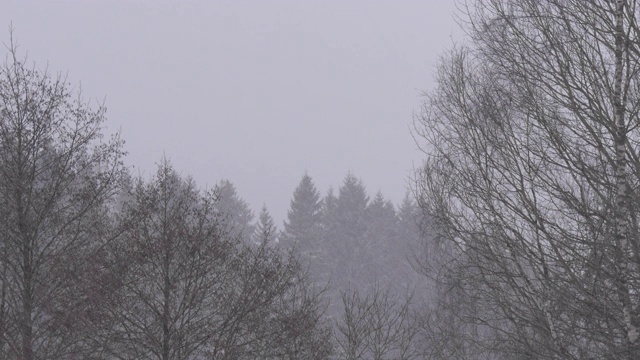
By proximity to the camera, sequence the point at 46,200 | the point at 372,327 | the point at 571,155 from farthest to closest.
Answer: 1. the point at 372,327
2. the point at 46,200
3. the point at 571,155

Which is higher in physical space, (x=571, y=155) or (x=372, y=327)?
(x=372, y=327)

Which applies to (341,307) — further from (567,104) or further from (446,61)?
(567,104)

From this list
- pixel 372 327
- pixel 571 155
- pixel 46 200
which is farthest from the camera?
pixel 372 327

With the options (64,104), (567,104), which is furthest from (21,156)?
(567,104)

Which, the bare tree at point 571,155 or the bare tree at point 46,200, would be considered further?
the bare tree at point 46,200

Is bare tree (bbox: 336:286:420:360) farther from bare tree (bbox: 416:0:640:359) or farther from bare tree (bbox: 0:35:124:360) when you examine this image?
bare tree (bbox: 0:35:124:360)

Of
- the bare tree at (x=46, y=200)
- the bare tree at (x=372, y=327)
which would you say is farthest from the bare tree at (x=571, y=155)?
the bare tree at (x=46, y=200)

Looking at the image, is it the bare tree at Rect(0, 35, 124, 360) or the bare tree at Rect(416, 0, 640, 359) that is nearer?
the bare tree at Rect(416, 0, 640, 359)

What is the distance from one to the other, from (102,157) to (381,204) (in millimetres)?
63804

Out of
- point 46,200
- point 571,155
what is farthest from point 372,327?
point 571,155

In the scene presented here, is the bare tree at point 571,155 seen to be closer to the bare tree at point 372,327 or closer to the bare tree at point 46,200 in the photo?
the bare tree at point 372,327

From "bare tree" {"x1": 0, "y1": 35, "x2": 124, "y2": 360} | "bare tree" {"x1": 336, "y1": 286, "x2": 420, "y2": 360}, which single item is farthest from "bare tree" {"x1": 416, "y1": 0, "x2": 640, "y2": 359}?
"bare tree" {"x1": 0, "y1": 35, "x2": 124, "y2": 360}

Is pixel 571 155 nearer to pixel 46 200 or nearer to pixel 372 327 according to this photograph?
pixel 46 200

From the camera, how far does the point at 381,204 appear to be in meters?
74.4
